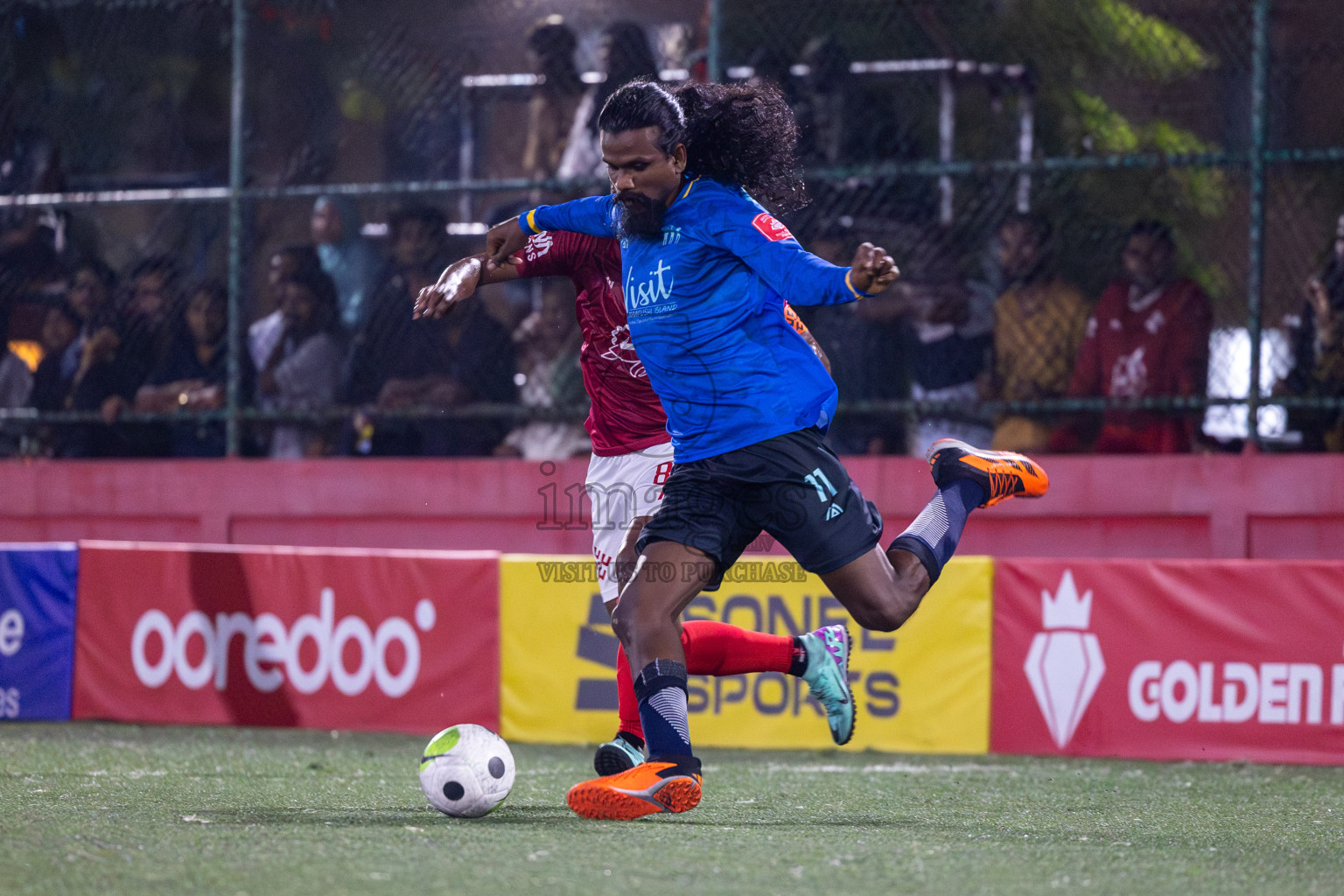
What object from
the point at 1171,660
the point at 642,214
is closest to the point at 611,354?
the point at 642,214

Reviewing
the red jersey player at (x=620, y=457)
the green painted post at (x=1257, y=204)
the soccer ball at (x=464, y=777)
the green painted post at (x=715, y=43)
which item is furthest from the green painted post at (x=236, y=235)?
the green painted post at (x=1257, y=204)

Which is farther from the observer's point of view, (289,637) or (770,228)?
(289,637)

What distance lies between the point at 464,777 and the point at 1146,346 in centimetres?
498

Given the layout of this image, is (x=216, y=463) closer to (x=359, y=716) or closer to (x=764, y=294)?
(x=359, y=716)

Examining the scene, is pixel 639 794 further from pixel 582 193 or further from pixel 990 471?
pixel 582 193

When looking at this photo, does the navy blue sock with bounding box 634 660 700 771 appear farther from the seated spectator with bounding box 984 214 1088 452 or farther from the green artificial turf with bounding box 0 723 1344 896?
the seated spectator with bounding box 984 214 1088 452

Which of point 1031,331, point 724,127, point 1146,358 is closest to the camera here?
point 724,127

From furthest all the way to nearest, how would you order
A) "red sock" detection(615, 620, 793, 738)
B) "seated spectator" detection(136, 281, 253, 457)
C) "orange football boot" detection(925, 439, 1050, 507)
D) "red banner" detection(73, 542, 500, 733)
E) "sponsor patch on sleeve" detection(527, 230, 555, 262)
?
"seated spectator" detection(136, 281, 253, 457) < "red banner" detection(73, 542, 500, 733) < "sponsor patch on sleeve" detection(527, 230, 555, 262) < "red sock" detection(615, 620, 793, 738) < "orange football boot" detection(925, 439, 1050, 507)

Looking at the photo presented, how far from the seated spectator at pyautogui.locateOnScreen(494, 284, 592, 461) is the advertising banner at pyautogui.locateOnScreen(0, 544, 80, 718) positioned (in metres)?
2.60

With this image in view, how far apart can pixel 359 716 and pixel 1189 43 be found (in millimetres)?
5674

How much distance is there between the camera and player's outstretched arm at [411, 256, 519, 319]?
4.67m

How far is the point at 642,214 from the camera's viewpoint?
14.5ft

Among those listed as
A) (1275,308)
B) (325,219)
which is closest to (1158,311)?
(1275,308)

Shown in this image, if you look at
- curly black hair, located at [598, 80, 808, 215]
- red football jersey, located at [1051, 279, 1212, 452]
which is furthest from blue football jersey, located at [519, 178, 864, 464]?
red football jersey, located at [1051, 279, 1212, 452]
